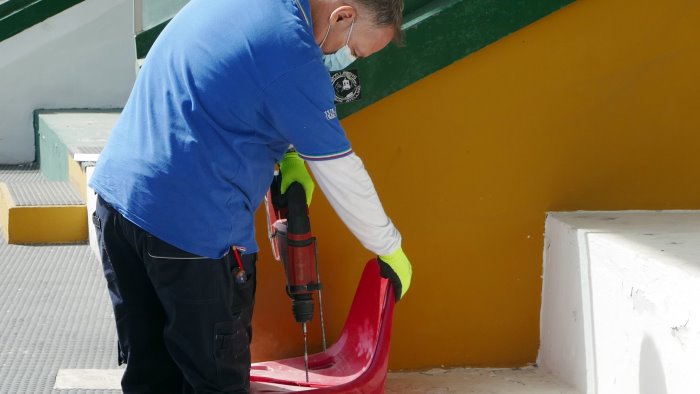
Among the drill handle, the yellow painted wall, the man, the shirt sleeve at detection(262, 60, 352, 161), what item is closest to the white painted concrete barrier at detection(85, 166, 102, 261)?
the yellow painted wall

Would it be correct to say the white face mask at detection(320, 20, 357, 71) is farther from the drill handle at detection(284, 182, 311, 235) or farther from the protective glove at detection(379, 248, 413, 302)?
the protective glove at detection(379, 248, 413, 302)

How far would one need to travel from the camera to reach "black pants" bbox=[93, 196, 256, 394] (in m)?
2.24

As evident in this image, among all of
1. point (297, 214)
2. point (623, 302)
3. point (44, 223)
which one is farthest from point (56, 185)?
point (623, 302)

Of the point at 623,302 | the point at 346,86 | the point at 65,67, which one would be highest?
the point at 65,67

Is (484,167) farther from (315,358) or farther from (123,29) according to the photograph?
(123,29)

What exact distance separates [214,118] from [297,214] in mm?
478

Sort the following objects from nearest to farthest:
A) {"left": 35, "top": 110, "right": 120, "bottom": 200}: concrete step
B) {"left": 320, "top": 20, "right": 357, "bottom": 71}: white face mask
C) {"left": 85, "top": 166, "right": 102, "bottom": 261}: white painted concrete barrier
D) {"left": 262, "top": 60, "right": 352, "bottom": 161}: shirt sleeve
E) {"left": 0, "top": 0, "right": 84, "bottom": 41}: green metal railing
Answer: {"left": 262, "top": 60, "right": 352, "bottom": 161}: shirt sleeve
{"left": 320, "top": 20, "right": 357, "bottom": 71}: white face mask
{"left": 85, "top": 166, "right": 102, "bottom": 261}: white painted concrete barrier
{"left": 35, "top": 110, "right": 120, "bottom": 200}: concrete step
{"left": 0, "top": 0, "right": 84, "bottom": 41}: green metal railing

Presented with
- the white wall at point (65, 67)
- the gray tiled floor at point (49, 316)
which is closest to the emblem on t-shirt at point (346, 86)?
the gray tiled floor at point (49, 316)

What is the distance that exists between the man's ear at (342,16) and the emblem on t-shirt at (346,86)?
525mm

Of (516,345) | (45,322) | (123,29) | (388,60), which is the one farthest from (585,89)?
(123,29)

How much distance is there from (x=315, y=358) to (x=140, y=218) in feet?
3.05

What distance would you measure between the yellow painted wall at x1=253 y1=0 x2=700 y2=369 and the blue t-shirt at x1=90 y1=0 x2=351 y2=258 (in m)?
0.67

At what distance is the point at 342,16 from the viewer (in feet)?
7.30

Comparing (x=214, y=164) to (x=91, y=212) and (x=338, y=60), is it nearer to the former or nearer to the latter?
(x=338, y=60)
